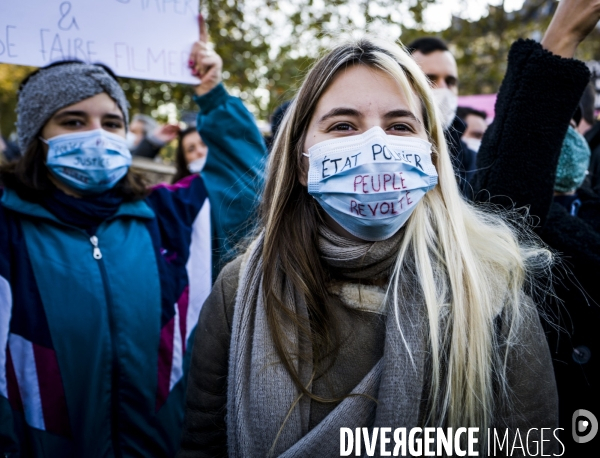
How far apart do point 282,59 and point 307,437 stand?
4.71m

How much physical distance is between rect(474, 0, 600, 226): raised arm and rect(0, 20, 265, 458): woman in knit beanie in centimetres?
140

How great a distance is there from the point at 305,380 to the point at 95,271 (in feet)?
3.82

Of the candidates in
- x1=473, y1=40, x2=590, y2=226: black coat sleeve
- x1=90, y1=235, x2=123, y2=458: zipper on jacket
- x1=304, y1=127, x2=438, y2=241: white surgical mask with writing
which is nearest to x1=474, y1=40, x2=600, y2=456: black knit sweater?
x1=473, y1=40, x2=590, y2=226: black coat sleeve

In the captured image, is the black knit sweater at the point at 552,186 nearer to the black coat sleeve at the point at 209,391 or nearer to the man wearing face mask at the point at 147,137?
the black coat sleeve at the point at 209,391

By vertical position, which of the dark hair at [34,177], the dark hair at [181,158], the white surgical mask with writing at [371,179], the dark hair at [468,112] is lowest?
the white surgical mask with writing at [371,179]

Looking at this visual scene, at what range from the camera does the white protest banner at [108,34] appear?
244 centimetres

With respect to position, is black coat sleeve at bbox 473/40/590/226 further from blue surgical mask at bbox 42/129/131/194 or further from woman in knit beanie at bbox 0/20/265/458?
blue surgical mask at bbox 42/129/131/194

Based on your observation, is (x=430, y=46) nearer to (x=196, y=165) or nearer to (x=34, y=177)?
(x=196, y=165)

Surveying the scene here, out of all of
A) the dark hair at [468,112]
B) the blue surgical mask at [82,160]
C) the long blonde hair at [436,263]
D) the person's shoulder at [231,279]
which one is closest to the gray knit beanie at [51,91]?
the blue surgical mask at [82,160]

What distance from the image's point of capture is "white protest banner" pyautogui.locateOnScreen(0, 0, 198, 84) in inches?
96.0

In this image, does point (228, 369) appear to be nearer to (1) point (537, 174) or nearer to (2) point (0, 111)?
(1) point (537, 174)

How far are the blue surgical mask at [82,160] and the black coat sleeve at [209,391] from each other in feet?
3.37

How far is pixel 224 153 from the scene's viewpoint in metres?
2.83

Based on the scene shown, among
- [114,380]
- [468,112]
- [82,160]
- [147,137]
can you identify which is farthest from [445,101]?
[147,137]
